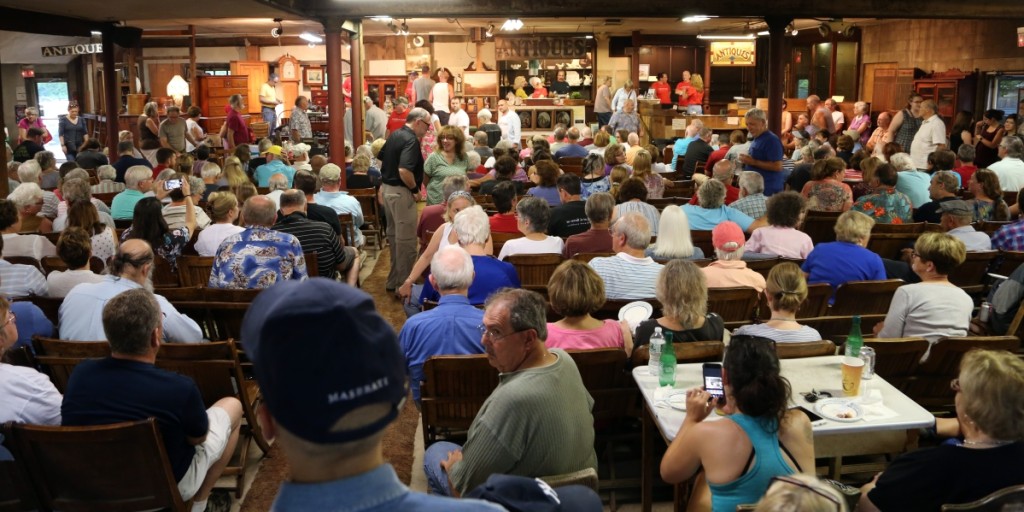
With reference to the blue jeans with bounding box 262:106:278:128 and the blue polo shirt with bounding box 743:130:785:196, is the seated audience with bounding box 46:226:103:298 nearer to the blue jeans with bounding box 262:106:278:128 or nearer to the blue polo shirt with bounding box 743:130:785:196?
the blue polo shirt with bounding box 743:130:785:196

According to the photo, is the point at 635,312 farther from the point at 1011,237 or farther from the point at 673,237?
the point at 1011,237

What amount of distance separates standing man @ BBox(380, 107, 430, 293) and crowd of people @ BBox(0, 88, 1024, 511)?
0.07 ft

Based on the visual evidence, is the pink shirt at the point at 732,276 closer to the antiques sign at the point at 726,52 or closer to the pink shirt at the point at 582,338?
the pink shirt at the point at 582,338

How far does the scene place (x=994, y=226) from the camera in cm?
716

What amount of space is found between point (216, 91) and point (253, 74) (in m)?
1.13

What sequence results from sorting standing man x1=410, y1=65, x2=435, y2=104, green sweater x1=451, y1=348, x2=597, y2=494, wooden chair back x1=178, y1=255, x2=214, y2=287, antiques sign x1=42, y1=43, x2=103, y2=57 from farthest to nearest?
standing man x1=410, y1=65, x2=435, y2=104, antiques sign x1=42, y1=43, x2=103, y2=57, wooden chair back x1=178, y1=255, x2=214, y2=287, green sweater x1=451, y1=348, x2=597, y2=494

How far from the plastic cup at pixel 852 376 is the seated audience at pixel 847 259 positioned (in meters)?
2.05

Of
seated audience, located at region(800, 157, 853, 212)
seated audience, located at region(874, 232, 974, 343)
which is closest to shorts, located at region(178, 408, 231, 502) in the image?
seated audience, located at region(874, 232, 974, 343)

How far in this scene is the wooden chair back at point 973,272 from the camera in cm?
620

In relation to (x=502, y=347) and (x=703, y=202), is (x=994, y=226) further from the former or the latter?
(x=502, y=347)

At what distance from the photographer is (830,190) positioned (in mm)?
8227

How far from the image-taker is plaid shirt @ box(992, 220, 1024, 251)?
6566 millimetres

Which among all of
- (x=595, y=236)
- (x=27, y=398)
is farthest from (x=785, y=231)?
(x=27, y=398)

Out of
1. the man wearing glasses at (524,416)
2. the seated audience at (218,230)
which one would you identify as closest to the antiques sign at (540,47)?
the seated audience at (218,230)
